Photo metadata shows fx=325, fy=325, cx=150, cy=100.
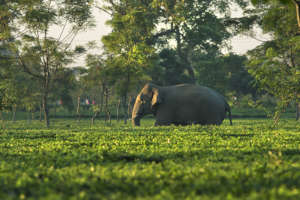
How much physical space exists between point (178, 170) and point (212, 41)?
111 feet

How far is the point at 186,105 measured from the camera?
56.3ft

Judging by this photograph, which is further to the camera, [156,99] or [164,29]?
[164,29]

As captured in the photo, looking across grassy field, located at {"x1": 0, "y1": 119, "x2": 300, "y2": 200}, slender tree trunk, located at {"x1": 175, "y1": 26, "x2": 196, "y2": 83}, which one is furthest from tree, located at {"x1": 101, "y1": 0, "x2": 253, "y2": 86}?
grassy field, located at {"x1": 0, "y1": 119, "x2": 300, "y2": 200}

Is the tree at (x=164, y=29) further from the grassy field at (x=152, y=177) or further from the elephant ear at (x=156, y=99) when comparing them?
the grassy field at (x=152, y=177)

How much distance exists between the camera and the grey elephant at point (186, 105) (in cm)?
1705

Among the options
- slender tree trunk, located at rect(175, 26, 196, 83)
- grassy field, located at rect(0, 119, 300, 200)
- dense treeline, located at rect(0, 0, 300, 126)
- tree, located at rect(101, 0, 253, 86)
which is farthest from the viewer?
slender tree trunk, located at rect(175, 26, 196, 83)

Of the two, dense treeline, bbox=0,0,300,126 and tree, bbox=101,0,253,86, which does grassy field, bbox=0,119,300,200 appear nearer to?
dense treeline, bbox=0,0,300,126

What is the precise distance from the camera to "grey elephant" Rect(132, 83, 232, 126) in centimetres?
1705

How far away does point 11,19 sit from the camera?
73.4 ft

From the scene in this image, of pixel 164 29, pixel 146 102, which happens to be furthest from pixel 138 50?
pixel 164 29

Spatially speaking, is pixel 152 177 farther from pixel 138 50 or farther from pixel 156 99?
pixel 138 50

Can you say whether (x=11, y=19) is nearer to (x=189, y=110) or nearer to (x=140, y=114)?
(x=140, y=114)

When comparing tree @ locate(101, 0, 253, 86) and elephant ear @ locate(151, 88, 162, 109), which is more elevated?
tree @ locate(101, 0, 253, 86)

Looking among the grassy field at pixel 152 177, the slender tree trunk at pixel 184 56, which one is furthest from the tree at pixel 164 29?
the grassy field at pixel 152 177
